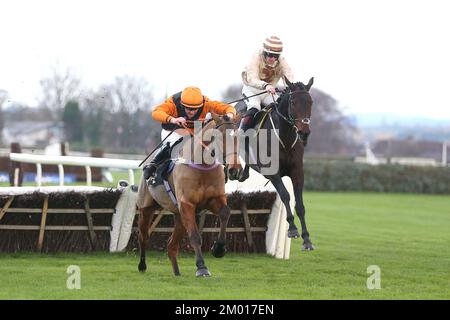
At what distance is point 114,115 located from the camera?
24.0 m

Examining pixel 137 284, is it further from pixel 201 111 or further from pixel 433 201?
pixel 433 201

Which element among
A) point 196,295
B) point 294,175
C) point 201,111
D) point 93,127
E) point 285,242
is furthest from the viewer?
point 93,127

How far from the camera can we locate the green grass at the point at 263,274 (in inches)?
324

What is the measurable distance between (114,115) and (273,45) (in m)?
13.5

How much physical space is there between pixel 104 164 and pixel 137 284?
11.7ft

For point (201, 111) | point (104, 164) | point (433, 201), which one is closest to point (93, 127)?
point (433, 201)

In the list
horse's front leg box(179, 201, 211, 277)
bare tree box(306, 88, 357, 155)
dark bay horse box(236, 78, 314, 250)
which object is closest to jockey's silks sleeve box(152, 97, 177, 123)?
horse's front leg box(179, 201, 211, 277)

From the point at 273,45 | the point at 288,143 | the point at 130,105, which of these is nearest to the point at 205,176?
the point at 288,143

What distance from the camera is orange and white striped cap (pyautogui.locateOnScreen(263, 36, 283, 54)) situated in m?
10.9

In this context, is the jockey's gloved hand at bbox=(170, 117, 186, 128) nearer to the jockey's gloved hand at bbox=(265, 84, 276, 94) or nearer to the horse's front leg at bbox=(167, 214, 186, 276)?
the horse's front leg at bbox=(167, 214, 186, 276)

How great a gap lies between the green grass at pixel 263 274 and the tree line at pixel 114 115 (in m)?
3.76

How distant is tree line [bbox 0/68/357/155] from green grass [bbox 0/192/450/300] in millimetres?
3758

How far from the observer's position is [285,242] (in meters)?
11.9

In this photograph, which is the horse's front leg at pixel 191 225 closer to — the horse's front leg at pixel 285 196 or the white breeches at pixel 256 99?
the horse's front leg at pixel 285 196
